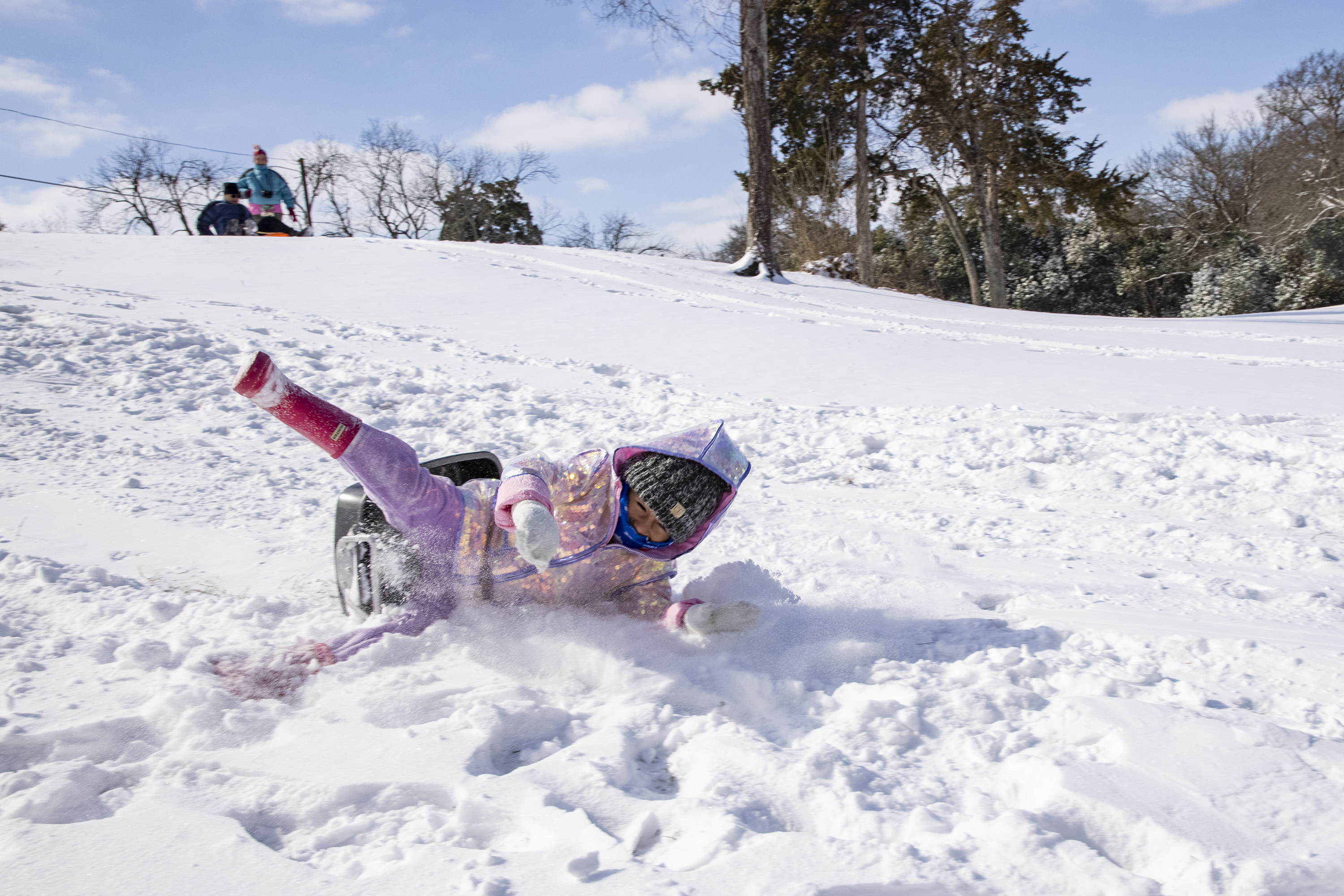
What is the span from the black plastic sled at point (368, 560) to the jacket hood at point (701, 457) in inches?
24.6

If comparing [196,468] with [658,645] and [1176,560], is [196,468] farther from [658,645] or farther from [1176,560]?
[1176,560]

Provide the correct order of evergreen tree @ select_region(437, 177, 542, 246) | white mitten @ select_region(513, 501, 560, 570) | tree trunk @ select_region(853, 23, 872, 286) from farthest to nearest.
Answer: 1. evergreen tree @ select_region(437, 177, 542, 246)
2. tree trunk @ select_region(853, 23, 872, 286)
3. white mitten @ select_region(513, 501, 560, 570)

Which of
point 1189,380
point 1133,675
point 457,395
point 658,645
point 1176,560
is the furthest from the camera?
point 1189,380

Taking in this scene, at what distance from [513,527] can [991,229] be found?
54.7ft

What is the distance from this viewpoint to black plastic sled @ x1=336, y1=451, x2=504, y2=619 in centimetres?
221

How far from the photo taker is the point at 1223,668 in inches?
77.9

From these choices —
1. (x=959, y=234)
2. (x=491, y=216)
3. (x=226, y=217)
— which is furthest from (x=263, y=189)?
(x=491, y=216)

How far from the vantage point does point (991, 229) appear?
54.5ft

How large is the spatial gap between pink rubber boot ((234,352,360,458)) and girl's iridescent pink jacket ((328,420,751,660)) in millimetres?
34

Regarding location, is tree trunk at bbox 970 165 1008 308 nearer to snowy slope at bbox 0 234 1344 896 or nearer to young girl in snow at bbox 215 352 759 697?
snowy slope at bbox 0 234 1344 896

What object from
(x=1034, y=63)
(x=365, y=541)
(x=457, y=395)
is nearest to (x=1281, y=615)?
(x=365, y=541)

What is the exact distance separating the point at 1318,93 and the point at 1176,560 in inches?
1009

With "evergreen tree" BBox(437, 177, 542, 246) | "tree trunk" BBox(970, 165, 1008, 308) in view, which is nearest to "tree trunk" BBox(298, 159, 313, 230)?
"evergreen tree" BBox(437, 177, 542, 246)

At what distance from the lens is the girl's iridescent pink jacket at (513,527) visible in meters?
2.15
